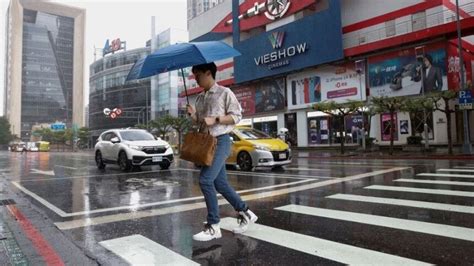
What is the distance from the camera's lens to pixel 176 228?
194 inches

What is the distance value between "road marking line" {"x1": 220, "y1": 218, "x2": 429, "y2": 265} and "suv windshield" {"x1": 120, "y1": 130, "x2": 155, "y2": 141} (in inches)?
395

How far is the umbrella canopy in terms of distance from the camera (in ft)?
13.9

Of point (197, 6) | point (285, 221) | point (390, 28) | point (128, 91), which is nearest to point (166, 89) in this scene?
point (128, 91)

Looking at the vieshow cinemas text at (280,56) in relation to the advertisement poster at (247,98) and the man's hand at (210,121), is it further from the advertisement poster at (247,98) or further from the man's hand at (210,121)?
the man's hand at (210,121)

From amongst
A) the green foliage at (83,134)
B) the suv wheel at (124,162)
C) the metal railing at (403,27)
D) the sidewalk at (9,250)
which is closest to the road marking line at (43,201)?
the sidewalk at (9,250)

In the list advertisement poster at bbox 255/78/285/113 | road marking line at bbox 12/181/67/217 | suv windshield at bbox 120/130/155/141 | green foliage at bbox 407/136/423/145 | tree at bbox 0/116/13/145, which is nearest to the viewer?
road marking line at bbox 12/181/67/217

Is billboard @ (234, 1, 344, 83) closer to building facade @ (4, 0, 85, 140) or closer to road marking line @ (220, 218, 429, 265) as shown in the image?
road marking line @ (220, 218, 429, 265)

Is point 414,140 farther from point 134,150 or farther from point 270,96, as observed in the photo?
point 134,150

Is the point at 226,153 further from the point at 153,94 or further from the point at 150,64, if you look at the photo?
the point at 153,94

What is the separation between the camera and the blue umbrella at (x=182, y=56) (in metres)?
4.25

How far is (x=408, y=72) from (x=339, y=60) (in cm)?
542

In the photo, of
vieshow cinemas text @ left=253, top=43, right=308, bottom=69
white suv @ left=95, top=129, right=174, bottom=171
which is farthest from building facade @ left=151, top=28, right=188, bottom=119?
white suv @ left=95, top=129, right=174, bottom=171

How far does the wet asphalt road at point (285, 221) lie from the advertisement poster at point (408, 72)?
16.5 meters

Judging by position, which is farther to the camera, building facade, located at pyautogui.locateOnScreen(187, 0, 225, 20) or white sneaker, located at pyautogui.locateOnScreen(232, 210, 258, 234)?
building facade, located at pyautogui.locateOnScreen(187, 0, 225, 20)
